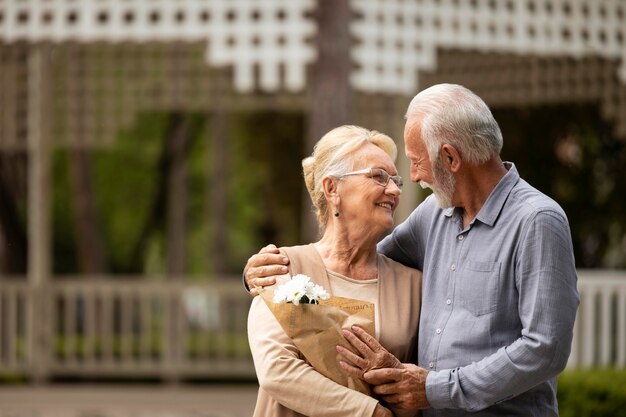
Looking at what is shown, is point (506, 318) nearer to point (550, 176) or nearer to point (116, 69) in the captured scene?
point (116, 69)

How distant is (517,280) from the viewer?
124 inches

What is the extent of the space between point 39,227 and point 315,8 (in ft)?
13.9

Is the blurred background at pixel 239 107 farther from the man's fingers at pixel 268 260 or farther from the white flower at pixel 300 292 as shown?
the white flower at pixel 300 292

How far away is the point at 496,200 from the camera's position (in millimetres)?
3271

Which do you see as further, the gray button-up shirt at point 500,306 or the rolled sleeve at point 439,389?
the rolled sleeve at point 439,389

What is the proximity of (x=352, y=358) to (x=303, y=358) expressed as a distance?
17 centimetres

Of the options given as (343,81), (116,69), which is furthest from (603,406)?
→ (116,69)

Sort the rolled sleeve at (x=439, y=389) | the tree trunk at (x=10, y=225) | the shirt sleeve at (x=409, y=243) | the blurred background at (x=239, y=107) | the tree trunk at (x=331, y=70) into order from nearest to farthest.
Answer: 1. the rolled sleeve at (x=439, y=389)
2. the shirt sleeve at (x=409, y=243)
3. the tree trunk at (x=331, y=70)
4. the blurred background at (x=239, y=107)
5. the tree trunk at (x=10, y=225)

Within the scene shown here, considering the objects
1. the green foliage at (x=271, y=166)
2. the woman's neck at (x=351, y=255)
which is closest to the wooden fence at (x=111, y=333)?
the green foliage at (x=271, y=166)

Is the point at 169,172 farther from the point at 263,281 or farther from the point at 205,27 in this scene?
the point at 263,281

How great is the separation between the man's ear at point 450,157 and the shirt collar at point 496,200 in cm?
13

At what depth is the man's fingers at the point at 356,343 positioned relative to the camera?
3.32 m

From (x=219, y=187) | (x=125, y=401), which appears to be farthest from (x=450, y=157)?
(x=219, y=187)

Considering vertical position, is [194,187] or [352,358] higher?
[352,358]
